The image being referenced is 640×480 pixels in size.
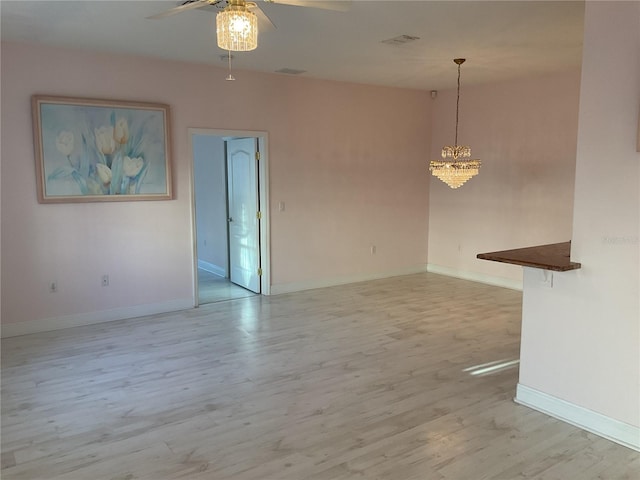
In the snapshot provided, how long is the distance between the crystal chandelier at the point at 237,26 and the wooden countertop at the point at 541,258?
1.90 metres

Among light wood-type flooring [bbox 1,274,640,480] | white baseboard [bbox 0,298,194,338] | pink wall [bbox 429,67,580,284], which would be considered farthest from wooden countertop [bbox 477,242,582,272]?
white baseboard [bbox 0,298,194,338]

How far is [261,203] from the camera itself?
613 centimetres

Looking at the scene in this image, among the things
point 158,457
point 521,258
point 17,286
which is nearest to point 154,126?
point 17,286

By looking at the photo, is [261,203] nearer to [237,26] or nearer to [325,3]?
[325,3]

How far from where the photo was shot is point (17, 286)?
464cm

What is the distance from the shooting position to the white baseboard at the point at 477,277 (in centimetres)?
649

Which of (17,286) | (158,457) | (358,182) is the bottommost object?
(158,457)

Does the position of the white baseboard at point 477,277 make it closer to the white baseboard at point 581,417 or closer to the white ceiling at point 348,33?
the white ceiling at point 348,33

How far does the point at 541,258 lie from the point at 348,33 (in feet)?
7.95

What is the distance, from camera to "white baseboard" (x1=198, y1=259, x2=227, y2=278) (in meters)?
7.40

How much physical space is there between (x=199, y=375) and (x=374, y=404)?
1406 mm

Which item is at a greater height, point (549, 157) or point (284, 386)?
point (549, 157)

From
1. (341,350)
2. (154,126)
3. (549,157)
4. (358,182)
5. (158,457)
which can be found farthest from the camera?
(358,182)

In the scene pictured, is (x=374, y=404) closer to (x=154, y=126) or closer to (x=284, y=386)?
(x=284, y=386)
